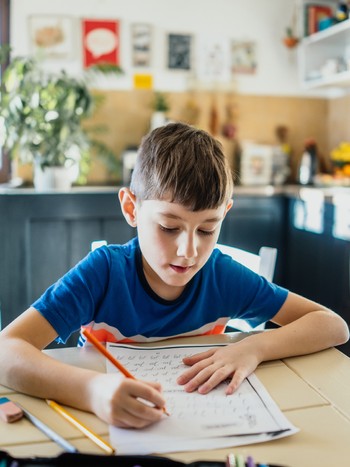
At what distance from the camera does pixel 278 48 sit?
338 cm

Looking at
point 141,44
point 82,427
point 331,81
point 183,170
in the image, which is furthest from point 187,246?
point 141,44

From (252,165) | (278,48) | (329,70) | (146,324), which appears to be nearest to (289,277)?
(252,165)

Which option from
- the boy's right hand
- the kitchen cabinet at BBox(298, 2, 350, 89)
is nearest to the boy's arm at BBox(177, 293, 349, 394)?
the boy's right hand

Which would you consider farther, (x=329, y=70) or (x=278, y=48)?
(x=278, y=48)

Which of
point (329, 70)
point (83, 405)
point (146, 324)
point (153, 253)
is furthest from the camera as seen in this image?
point (329, 70)

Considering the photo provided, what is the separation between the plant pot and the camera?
8.70 feet

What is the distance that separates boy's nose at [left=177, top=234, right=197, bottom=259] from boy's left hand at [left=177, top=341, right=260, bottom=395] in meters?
0.17

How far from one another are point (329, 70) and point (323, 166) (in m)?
0.70

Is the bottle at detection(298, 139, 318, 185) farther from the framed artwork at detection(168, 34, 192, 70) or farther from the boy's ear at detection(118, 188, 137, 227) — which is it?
the boy's ear at detection(118, 188, 137, 227)

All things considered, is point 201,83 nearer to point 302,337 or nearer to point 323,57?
point 323,57

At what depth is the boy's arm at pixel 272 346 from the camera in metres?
0.78

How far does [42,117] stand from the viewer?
257 cm

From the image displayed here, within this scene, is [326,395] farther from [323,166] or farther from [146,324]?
[323,166]

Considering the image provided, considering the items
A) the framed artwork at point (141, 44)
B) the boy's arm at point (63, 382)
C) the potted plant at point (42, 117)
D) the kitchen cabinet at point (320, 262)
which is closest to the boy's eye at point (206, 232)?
the boy's arm at point (63, 382)
